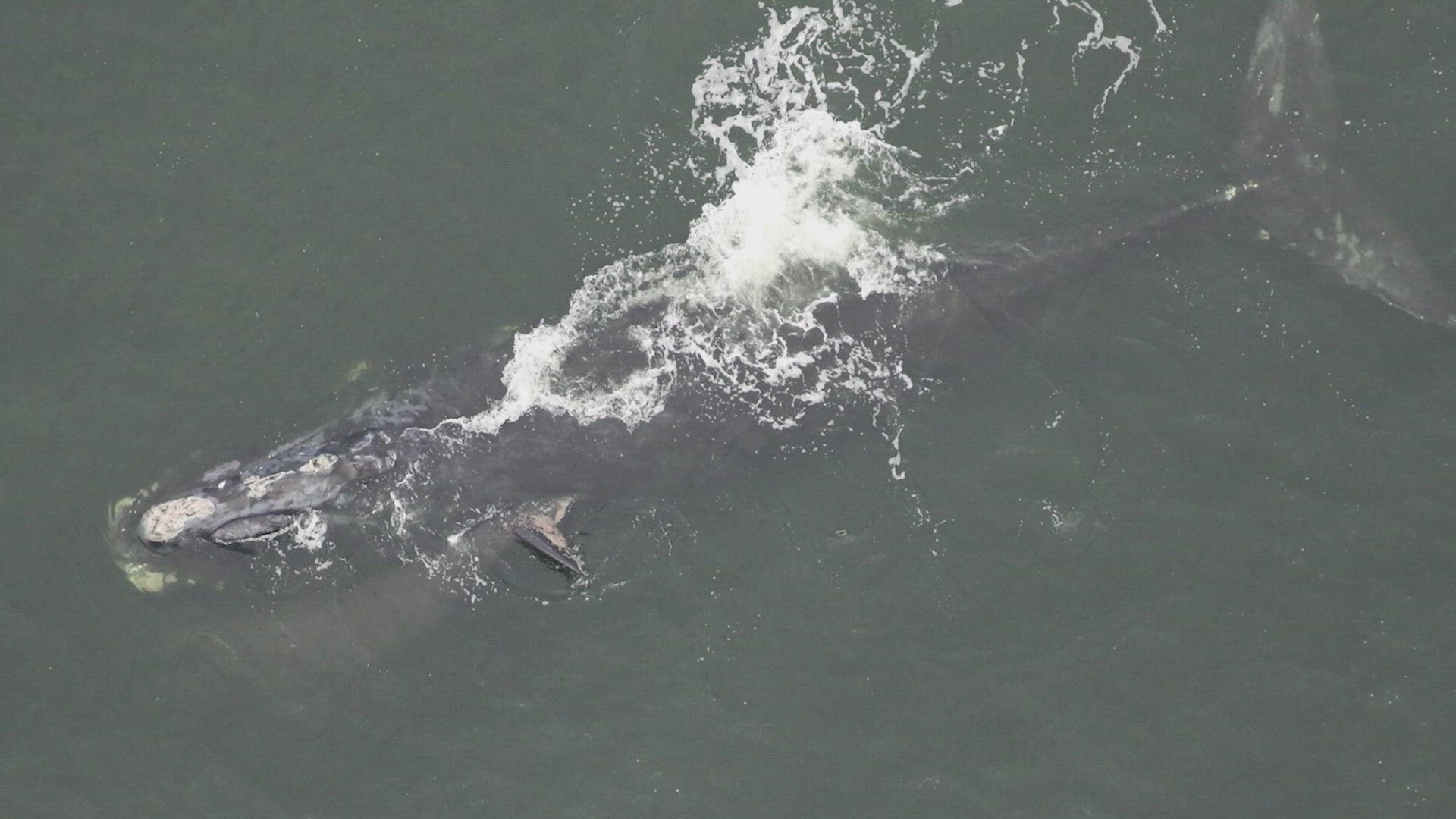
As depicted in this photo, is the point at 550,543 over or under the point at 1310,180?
under

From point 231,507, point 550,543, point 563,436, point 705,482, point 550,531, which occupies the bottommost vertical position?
point 231,507

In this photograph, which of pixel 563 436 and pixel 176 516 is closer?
pixel 176 516

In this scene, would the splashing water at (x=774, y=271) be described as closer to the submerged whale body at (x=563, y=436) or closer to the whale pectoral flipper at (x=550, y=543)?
the submerged whale body at (x=563, y=436)

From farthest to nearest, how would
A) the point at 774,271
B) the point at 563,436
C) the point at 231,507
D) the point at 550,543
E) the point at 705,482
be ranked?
the point at 774,271, the point at 705,482, the point at 563,436, the point at 550,543, the point at 231,507

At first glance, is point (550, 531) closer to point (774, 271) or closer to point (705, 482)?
point (705, 482)

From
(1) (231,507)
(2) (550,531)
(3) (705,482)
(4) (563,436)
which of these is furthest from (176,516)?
(3) (705,482)

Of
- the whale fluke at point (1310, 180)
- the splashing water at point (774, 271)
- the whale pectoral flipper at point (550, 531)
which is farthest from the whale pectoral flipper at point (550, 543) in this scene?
the whale fluke at point (1310, 180)

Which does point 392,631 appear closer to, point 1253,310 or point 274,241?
point 274,241

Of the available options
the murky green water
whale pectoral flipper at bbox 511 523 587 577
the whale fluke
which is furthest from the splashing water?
the whale fluke
